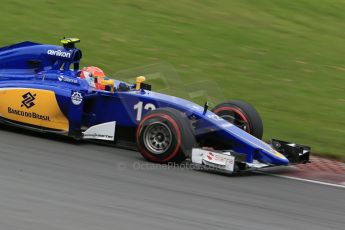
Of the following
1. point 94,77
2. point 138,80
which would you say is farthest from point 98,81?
point 138,80

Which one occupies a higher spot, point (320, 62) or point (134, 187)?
point (320, 62)

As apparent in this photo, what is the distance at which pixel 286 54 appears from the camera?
50.2 feet

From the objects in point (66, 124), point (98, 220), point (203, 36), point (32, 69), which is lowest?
point (98, 220)

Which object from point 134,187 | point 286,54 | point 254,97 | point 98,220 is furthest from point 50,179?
point 286,54

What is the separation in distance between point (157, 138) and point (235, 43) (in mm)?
8270

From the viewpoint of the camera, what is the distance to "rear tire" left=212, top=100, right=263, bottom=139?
852 cm

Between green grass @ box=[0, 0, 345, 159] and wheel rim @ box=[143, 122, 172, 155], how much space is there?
2574mm

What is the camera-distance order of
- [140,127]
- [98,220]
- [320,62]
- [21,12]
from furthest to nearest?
1. [21,12]
2. [320,62]
3. [140,127]
4. [98,220]

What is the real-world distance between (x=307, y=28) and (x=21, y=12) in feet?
23.6

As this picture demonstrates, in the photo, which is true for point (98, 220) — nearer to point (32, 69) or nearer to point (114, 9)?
point (32, 69)

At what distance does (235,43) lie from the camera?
15.6 meters

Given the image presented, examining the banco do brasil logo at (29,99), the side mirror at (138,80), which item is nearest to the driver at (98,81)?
the side mirror at (138,80)

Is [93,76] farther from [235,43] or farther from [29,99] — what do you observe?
[235,43]

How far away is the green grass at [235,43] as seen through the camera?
38.7 feet
